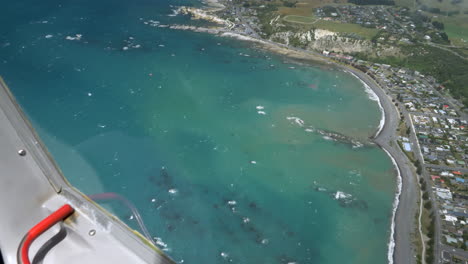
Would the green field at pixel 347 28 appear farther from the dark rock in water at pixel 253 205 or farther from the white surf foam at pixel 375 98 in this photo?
the dark rock in water at pixel 253 205

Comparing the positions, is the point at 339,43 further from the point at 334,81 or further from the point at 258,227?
the point at 258,227

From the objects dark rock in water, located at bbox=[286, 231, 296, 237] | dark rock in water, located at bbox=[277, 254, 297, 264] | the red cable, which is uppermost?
the red cable

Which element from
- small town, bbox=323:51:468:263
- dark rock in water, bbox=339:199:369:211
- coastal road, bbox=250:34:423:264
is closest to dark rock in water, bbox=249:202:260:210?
dark rock in water, bbox=339:199:369:211

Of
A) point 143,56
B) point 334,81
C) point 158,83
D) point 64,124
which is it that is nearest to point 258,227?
point 64,124

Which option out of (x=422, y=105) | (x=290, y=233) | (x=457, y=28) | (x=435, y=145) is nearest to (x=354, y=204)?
(x=290, y=233)

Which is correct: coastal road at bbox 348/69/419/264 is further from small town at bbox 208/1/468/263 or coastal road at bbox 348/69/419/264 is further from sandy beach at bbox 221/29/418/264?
small town at bbox 208/1/468/263

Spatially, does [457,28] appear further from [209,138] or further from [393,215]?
[209,138]

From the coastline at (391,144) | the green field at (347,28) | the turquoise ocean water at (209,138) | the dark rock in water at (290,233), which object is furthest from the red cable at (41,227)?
the green field at (347,28)
